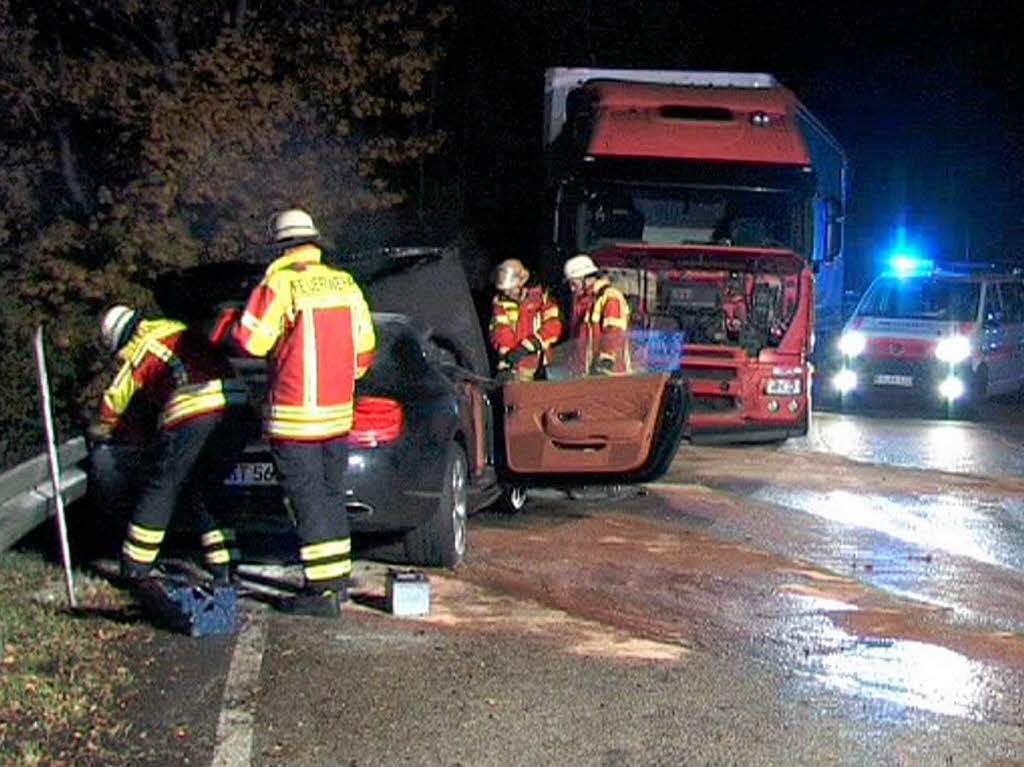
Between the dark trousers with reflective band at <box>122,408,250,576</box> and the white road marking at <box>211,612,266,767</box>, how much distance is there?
59cm

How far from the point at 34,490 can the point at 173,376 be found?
0.98 meters

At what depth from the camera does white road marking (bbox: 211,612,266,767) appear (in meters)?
5.58

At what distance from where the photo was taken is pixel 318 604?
7508 mm

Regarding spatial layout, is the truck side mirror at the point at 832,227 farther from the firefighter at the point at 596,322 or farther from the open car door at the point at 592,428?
the open car door at the point at 592,428

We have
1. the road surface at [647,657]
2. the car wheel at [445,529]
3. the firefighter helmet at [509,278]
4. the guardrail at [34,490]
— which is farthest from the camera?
the firefighter helmet at [509,278]

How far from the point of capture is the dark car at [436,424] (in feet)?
27.1

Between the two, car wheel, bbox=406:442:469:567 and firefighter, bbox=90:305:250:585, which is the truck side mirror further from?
firefighter, bbox=90:305:250:585

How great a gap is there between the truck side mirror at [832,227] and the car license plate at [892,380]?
455 cm

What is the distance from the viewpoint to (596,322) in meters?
11.8

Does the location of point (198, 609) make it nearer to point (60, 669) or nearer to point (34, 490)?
point (60, 669)

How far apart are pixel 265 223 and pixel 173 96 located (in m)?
1.44

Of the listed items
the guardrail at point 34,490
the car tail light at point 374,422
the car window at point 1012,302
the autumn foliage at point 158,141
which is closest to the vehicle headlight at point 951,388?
the car window at point 1012,302

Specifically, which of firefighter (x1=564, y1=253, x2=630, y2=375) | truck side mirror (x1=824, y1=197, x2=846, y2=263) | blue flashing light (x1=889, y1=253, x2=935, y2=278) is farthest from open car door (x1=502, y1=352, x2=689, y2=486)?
blue flashing light (x1=889, y1=253, x2=935, y2=278)

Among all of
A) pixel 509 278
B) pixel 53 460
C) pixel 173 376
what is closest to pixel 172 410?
pixel 173 376
